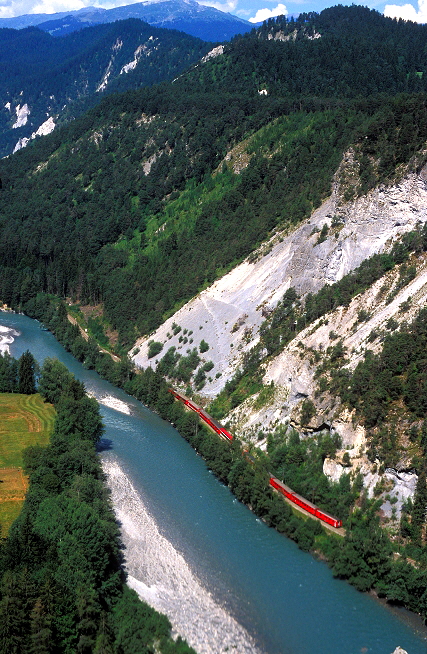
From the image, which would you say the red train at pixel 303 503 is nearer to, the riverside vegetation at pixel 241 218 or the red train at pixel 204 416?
the riverside vegetation at pixel 241 218

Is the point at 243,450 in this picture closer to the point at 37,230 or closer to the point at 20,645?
the point at 20,645

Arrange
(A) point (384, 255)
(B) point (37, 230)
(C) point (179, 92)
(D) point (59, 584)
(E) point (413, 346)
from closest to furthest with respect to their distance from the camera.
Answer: (D) point (59, 584)
(E) point (413, 346)
(A) point (384, 255)
(B) point (37, 230)
(C) point (179, 92)

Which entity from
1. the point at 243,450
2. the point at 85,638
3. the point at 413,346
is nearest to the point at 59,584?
the point at 85,638

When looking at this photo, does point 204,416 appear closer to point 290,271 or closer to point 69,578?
point 290,271

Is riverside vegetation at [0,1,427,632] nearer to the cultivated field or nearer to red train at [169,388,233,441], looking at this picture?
red train at [169,388,233,441]

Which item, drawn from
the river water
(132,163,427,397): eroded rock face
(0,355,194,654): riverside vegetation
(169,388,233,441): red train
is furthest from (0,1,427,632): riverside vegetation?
(0,355,194,654): riverside vegetation

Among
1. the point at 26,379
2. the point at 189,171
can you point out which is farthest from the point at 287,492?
the point at 189,171

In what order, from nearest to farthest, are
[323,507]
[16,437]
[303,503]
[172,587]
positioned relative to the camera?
[172,587] → [323,507] → [303,503] → [16,437]

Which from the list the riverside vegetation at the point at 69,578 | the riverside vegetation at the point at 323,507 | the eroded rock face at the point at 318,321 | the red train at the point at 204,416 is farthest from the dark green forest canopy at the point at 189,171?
the riverside vegetation at the point at 69,578
